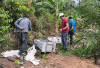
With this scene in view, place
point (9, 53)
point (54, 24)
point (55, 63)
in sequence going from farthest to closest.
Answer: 1. point (54, 24)
2. point (9, 53)
3. point (55, 63)

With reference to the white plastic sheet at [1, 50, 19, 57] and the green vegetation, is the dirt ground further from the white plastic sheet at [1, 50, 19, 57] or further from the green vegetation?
the green vegetation

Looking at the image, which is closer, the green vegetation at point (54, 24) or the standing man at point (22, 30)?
the green vegetation at point (54, 24)

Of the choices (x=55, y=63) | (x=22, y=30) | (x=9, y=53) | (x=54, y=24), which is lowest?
(x=55, y=63)

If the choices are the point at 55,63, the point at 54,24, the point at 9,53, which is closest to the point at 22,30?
the point at 9,53

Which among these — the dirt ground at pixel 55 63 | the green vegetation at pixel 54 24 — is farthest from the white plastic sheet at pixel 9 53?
the green vegetation at pixel 54 24

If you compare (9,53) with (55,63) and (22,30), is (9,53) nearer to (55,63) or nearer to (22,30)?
(22,30)

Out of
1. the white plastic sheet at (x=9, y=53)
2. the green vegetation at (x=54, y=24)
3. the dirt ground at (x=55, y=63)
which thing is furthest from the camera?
the white plastic sheet at (x=9, y=53)

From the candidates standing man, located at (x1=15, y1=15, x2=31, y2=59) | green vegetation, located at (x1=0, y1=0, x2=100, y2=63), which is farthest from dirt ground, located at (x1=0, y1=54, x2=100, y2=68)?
standing man, located at (x1=15, y1=15, x2=31, y2=59)

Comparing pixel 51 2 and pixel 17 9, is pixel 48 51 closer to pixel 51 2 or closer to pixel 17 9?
pixel 17 9

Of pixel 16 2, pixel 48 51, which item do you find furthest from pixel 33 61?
pixel 16 2

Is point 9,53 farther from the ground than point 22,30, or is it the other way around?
point 22,30

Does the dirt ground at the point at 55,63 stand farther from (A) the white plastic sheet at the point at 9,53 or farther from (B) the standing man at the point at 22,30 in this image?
(B) the standing man at the point at 22,30

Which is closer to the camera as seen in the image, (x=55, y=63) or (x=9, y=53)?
(x=55, y=63)

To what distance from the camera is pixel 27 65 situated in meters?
3.80
